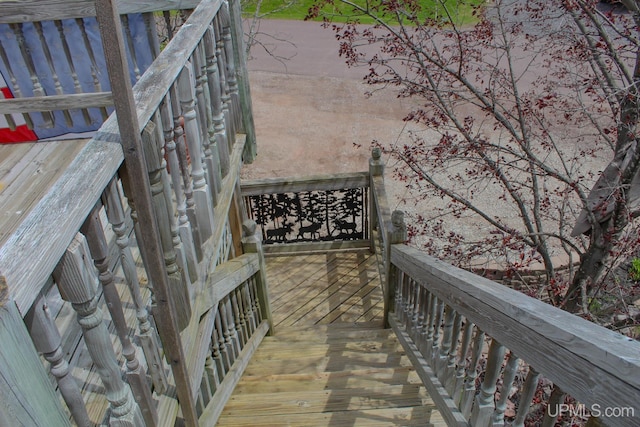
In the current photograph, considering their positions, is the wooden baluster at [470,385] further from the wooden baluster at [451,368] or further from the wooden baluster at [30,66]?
the wooden baluster at [30,66]

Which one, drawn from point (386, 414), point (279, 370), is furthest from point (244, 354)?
point (386, 414)

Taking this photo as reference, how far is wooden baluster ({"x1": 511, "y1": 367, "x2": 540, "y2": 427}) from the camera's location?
1.56 meters

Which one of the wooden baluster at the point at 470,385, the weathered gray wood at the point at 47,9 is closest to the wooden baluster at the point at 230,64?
the weathered gray wood at the point at 47,9

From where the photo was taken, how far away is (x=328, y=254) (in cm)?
618

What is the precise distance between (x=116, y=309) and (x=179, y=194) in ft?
2.94

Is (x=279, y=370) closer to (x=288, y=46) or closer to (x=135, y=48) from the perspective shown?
(x=135, y=48)

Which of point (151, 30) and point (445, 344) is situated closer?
point (445, 344)

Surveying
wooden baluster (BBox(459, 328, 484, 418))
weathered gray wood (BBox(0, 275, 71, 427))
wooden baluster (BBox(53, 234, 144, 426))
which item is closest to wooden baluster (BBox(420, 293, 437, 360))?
wooden baluster (BBox(459, 328, 484, 418))

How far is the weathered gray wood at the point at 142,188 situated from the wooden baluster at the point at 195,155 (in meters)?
0.21

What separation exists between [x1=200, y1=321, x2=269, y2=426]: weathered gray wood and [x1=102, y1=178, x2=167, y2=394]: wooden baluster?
28.0 inches

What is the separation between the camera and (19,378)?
42.6 inches

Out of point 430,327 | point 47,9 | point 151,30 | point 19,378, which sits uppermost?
point 47,9

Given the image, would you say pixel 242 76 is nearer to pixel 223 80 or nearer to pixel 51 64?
pixel 223 80

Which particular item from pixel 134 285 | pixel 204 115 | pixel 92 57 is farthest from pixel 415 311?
pixel 92 57
